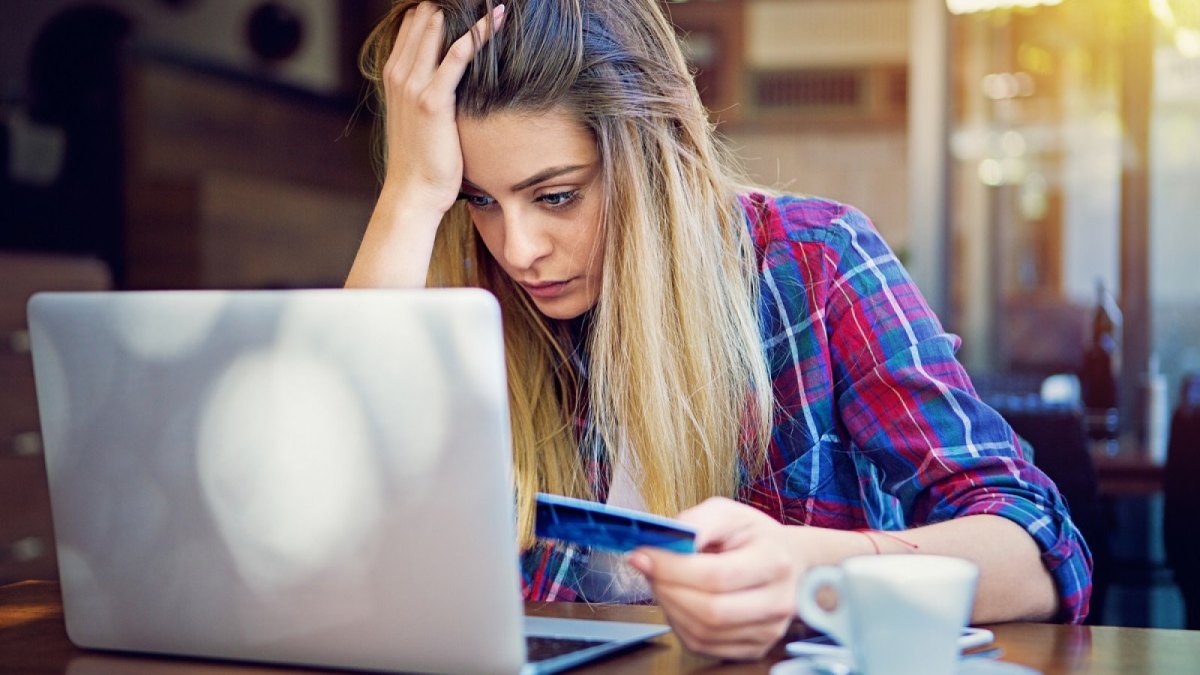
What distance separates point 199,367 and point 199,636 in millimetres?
183

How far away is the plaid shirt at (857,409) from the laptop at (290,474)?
16.9 inches

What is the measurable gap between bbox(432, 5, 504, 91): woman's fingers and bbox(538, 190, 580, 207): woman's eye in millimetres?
149

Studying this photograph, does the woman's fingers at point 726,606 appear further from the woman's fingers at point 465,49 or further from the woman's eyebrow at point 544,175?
the woman's fingers at point 465,49

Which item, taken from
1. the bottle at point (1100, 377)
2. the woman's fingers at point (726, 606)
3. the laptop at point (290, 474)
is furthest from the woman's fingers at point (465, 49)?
the bottle at point (1100, 377)

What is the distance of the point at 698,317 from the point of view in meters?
1.27

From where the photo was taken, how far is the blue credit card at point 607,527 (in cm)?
76

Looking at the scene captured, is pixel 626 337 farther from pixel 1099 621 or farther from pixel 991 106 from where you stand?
pixel 991 106

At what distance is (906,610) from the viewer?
0.73 metres

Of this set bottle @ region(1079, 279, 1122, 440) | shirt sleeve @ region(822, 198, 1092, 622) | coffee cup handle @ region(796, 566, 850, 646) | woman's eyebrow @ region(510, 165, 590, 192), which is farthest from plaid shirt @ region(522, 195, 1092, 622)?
bottle @ region(1079, 279, 1122, 440)

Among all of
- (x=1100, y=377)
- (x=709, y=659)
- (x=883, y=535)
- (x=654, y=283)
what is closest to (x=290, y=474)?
(x=709, y=659)

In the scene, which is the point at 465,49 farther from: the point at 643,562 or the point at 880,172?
the point at 880,172

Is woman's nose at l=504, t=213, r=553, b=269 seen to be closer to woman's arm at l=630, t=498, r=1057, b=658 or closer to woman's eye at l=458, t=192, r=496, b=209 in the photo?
woman's eye at l=458, t=192, r=496, b=209

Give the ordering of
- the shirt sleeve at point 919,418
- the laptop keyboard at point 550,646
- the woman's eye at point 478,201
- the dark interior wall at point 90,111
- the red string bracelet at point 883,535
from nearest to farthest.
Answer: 1. the laptop keyboard at point 550,646
2. the red string bracelet at point 883,535
3. the shirt sleeve at point 919,418
4. the woman's eye at point 478,201
5. the dark interior wall at point 90,111

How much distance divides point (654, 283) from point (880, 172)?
618 centimetres
